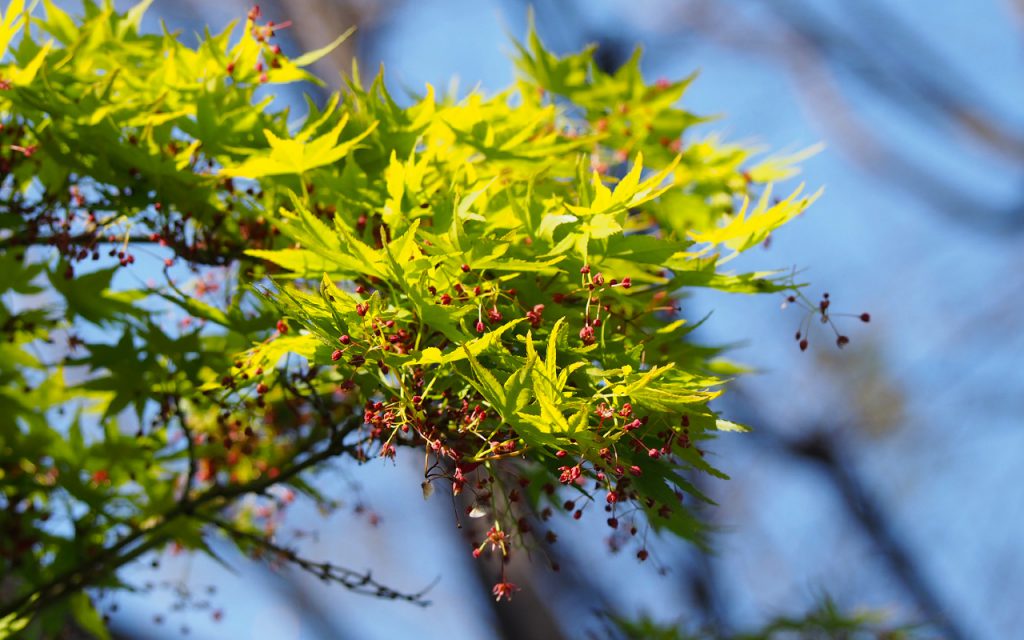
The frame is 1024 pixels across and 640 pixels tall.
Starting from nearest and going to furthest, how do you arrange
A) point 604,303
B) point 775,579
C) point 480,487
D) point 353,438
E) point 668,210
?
1. point 480,487
2. point 604,303
3. point 353,438
4. point 668,210
5. point 775,579

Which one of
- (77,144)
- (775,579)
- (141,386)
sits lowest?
(775,579)

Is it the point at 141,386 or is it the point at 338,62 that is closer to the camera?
the point at 141,386

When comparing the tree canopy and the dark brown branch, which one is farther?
the dark brown branch

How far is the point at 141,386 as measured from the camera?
83.7 inches

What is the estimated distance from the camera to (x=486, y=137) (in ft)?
6.00

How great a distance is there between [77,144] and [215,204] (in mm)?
249

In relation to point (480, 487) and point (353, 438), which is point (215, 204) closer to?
point (353, 438)

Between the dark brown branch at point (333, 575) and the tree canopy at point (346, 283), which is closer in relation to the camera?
the tree canopy at point (346, 283)

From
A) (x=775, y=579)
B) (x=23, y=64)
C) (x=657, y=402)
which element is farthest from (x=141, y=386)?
(x=775, y=579)

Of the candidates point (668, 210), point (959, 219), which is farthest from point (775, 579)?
point (668, 210)

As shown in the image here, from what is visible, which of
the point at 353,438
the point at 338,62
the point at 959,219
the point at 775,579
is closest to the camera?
the point at 353,438

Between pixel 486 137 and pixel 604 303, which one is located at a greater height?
pixel 486 137

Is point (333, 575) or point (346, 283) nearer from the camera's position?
point (346, 283)

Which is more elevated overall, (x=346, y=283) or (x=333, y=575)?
(x=346, y=283)
